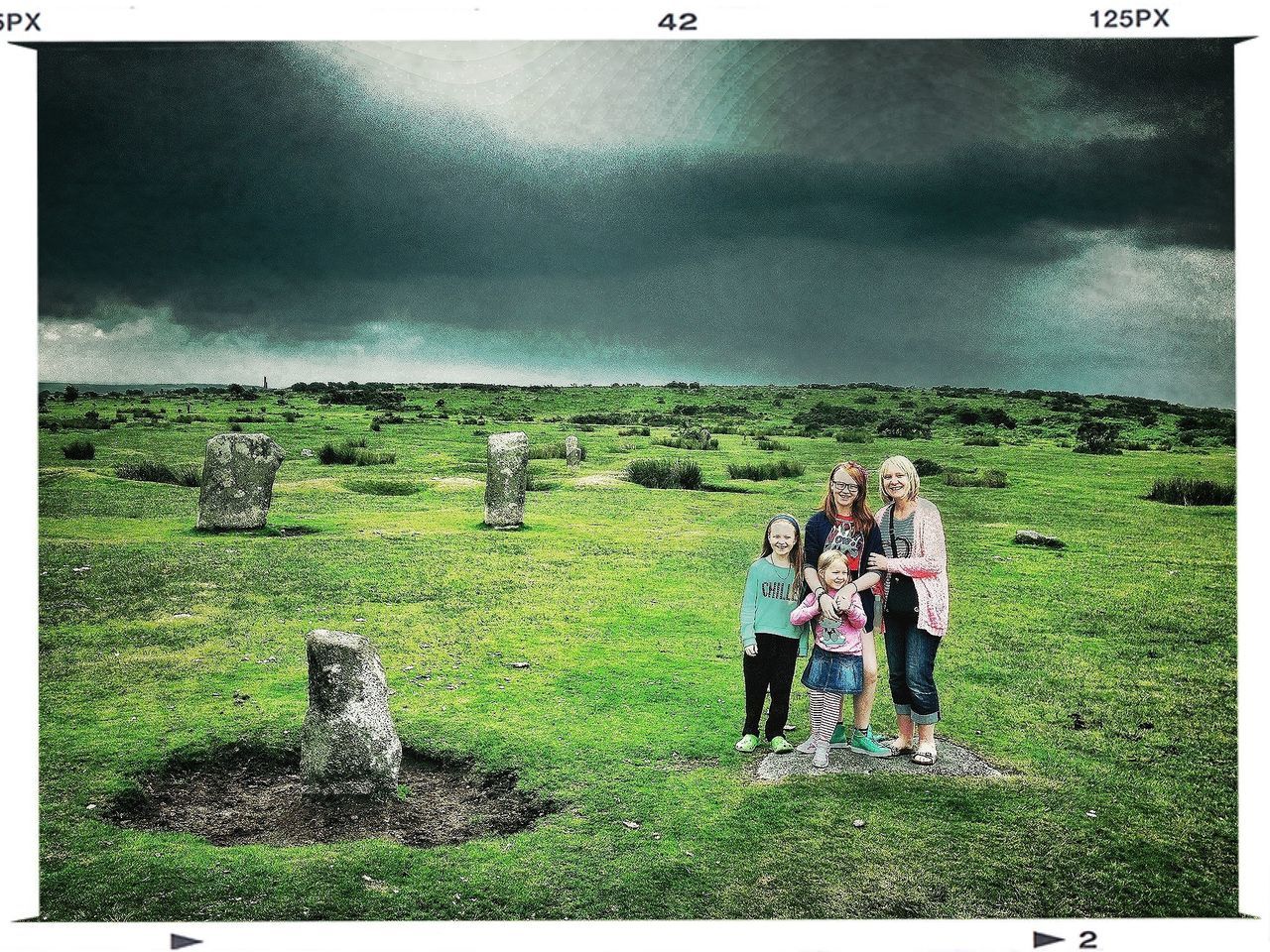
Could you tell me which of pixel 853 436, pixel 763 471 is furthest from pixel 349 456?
pixel 853 436

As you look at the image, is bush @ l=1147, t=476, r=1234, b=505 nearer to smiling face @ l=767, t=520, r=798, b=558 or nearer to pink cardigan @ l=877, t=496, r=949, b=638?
pink cardigan @ l=877, t=496, r=949, b=638

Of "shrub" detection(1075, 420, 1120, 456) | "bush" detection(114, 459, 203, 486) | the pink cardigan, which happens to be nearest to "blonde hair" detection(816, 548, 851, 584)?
the pink cardigan

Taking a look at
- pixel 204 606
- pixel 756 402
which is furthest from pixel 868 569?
pixel 756 402

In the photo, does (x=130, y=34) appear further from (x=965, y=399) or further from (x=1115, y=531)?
(x=965, y=399)

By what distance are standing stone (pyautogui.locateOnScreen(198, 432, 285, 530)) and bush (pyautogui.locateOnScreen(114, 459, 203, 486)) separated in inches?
226

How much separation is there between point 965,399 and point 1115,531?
17466 mm

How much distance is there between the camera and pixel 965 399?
33.5 metres

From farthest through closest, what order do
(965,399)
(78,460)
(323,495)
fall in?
(965,399) → (78,460) → (323,495)

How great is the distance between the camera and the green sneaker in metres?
7.35

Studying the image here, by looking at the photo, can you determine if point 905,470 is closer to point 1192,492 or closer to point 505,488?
point 505,488

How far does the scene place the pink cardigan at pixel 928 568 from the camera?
6.77 m

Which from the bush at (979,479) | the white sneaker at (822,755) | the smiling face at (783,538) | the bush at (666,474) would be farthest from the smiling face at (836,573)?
the bush at (979,479)

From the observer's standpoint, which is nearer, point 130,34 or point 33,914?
point 33,914

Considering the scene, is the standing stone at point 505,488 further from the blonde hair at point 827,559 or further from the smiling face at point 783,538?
the blonde hair at point 827,559
